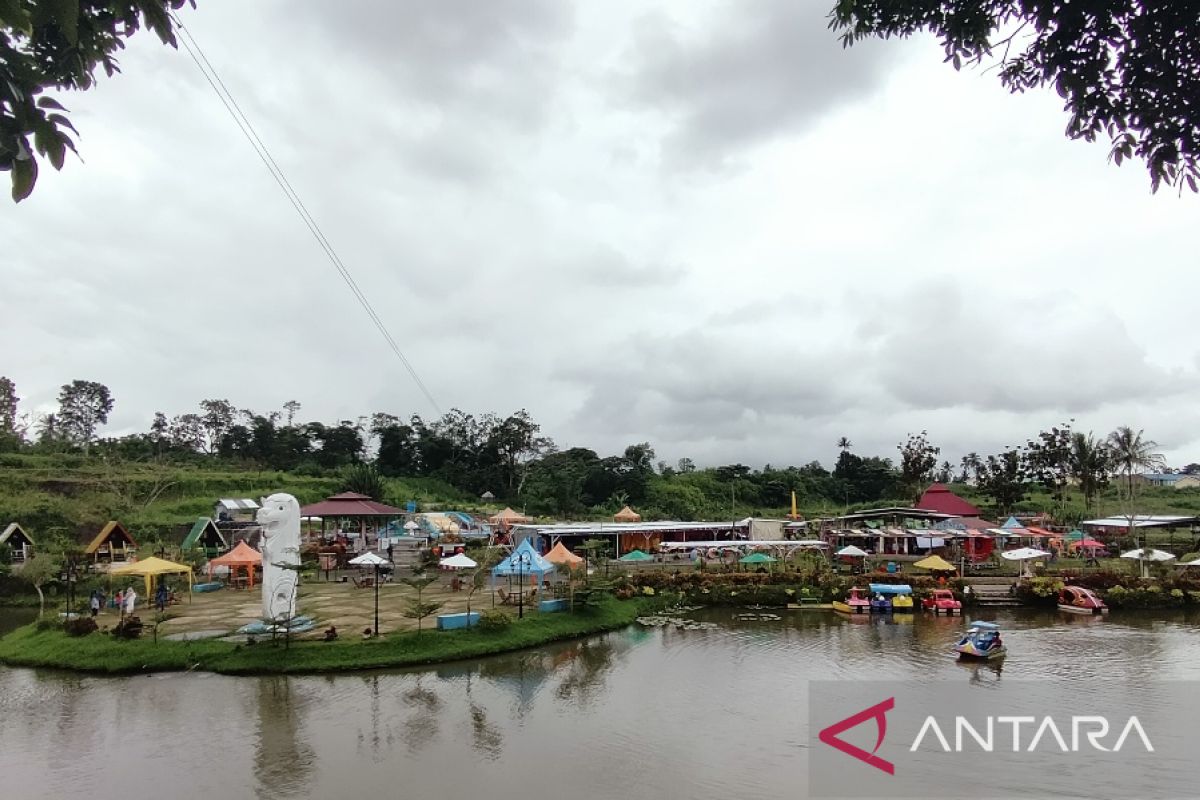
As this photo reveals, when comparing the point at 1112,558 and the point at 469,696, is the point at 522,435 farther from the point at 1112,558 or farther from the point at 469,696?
the point at 469,696

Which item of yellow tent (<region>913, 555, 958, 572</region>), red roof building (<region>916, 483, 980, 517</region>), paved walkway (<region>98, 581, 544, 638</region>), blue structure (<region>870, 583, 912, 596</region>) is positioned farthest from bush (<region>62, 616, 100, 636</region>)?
red roof building (<region>916, 483, 980, 517</region>)

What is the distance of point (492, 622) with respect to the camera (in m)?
19.9

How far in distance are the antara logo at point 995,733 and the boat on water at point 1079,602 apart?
14419 mm

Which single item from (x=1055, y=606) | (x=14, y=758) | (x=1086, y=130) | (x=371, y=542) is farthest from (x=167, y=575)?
(x=1055, y=606)

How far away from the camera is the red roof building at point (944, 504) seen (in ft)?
161

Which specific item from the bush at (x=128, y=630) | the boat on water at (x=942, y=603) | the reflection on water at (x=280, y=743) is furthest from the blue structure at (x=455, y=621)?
the boat on water at (x=942, y=603)

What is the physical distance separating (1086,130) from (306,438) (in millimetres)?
74299

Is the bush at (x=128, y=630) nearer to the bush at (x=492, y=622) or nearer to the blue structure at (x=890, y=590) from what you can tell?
the bush at (x=492, y=622)

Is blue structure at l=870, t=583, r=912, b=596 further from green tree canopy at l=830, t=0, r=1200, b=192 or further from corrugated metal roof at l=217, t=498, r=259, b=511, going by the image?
corrugated metal roof at l=217, t=498, r=259, b=511

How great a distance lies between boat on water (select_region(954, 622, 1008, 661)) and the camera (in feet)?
58.0

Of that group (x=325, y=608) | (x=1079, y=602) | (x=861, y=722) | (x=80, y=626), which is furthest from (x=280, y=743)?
(x=1079, y=602)

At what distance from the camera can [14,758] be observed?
11859 mm

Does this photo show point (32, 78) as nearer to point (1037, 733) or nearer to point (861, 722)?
point (861, 722)

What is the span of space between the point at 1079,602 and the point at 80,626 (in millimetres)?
31525
